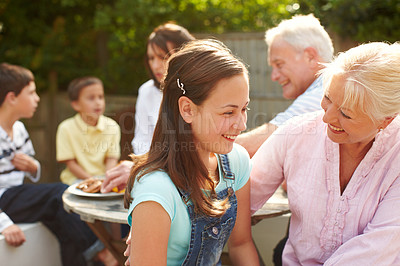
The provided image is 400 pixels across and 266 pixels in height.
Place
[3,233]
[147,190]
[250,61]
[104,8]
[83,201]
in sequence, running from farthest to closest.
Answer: [104,8], [250,61], [3,233], [83,201], [147,190]

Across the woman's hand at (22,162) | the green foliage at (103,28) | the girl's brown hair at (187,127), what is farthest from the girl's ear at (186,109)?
the green foliage at (103,28)

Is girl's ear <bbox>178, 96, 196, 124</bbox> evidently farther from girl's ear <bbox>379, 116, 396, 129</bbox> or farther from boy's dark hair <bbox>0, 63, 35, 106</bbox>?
boy's dark hair <bbox>0, 63, 35, 106</bbox>

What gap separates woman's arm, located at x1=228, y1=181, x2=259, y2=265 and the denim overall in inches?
3.6

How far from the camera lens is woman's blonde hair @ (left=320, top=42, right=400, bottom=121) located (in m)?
1.54

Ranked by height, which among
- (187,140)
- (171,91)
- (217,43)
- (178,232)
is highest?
(217,43)

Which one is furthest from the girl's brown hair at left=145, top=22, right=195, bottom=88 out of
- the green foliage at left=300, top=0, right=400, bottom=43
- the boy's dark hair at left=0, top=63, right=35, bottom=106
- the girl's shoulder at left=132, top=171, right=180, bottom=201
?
the green foliage at left=300, top=0, right=400, bottom=43

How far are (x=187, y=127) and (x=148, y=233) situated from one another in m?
0.43

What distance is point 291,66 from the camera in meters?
2.82

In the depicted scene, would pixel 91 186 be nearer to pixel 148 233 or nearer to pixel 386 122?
pixel 148 233

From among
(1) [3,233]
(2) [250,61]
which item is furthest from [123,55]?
(1) [3,233]

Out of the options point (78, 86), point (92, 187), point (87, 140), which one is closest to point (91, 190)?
point (92, 187)

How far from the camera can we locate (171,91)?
65.2 inches

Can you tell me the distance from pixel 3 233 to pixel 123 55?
471 centimetres

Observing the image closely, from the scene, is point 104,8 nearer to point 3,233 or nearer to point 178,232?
point 3,233
